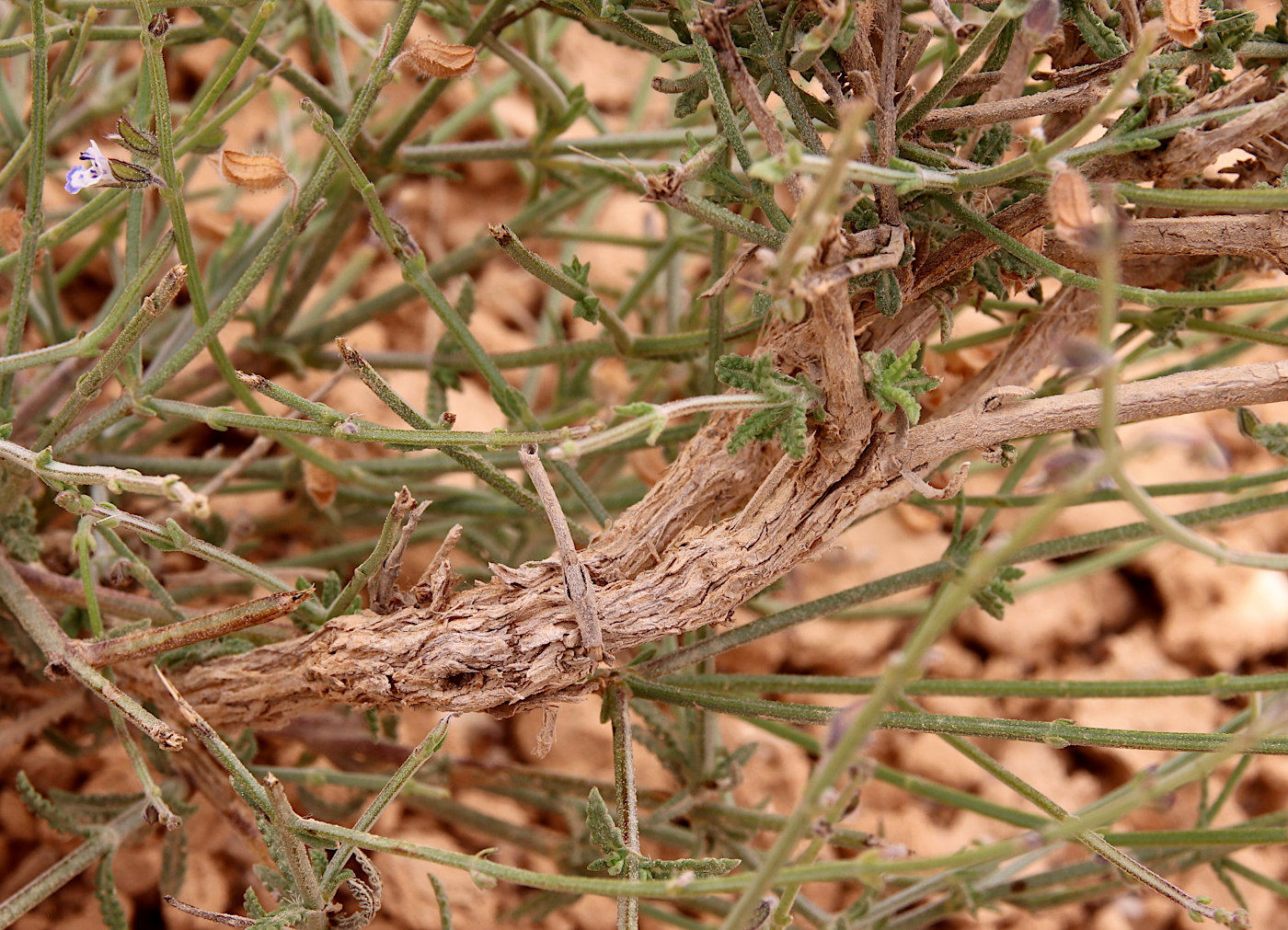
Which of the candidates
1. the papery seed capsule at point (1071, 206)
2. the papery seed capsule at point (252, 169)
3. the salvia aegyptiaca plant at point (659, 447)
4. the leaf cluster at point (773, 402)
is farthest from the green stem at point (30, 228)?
the papery seed capsule at point (1071, 206)

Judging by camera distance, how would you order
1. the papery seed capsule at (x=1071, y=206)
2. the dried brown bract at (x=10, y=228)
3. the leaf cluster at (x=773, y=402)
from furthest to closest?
the dried brown bract at (x=10, y=228) < the leaf cluster at (x=773, y=402) < the papery seed capsule at (x=1071, y=206)

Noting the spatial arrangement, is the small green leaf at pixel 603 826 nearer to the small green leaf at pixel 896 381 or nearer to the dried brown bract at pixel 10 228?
the small green leaf at pixel 896 381

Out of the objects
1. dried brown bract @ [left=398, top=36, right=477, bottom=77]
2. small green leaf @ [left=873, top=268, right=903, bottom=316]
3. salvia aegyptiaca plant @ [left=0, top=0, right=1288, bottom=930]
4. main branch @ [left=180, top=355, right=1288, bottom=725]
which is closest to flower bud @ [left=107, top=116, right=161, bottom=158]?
salvia aegyptiaca plant @ [left=0, top=0, right=1288, bottom=930]

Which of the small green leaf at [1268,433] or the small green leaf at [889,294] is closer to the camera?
the small green leaf at [889,294]

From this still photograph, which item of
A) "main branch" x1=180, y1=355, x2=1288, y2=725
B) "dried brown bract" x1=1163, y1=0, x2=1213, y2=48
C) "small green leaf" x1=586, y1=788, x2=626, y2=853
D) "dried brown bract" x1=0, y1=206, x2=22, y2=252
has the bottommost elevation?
"small green leaf" x1=586, y1=788, x2=626, y2=853

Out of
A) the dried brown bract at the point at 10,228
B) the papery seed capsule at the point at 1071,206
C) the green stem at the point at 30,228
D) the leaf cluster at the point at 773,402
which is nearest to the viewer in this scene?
the papery seed capsule at the point at 1071,206

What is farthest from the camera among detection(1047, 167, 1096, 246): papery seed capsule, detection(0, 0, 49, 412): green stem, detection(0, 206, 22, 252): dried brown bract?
detection(0, 206, 22, 252): dried brown bract

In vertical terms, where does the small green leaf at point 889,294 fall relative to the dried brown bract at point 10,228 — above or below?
below

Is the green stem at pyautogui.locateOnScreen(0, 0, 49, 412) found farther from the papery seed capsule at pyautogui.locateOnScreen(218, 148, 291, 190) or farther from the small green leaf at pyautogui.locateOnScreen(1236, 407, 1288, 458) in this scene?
the small green leaf at pyautogui.locateOnScreen(1236, 407, 1288, 458)

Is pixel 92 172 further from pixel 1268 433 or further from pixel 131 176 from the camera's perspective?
pixel 1268 433
